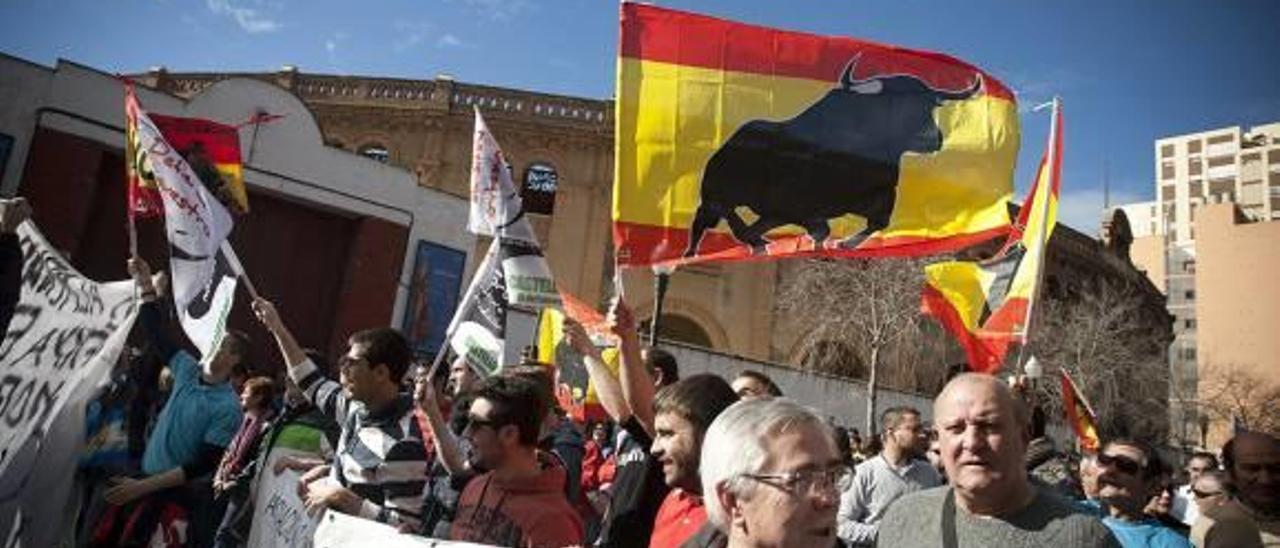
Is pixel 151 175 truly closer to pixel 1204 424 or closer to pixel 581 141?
pixel 581 141

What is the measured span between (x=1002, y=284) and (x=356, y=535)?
13.5ft

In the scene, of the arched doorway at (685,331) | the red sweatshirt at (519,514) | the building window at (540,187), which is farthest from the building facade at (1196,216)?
the red sweatshirt at (519,514)

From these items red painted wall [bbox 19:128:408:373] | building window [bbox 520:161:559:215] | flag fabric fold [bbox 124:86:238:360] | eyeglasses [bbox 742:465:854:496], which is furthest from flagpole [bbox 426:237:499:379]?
building window [bbox 520:161:559:215]

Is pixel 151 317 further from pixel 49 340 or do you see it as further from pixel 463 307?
pixel 463 307

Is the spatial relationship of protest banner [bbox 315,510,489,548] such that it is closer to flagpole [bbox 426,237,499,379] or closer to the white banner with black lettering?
flagpole [bbox 426,237,499,379]

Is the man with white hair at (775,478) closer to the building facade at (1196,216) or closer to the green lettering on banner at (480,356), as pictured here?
the green lettering on banner at (480,356)

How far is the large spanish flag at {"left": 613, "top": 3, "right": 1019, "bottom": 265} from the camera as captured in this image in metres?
4.64

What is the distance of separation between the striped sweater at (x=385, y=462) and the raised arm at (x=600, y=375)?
80 centimetres

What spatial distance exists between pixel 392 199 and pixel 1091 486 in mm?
Result: 16022

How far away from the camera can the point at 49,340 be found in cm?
494

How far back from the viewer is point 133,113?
18.4ft

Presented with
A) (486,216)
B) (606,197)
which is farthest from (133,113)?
(606,197)

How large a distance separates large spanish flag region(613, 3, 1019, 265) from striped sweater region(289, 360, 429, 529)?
1.41m

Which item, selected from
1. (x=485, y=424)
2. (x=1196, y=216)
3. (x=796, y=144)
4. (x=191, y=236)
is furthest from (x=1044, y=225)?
(x=1196, y=216)
